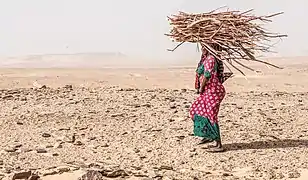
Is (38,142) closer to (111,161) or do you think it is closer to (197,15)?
(111,161)

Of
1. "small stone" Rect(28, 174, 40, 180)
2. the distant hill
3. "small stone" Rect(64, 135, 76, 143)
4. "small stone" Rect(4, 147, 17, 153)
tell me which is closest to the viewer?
"small stone" Rect(28, 174, 40, 180)

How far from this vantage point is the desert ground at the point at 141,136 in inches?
282

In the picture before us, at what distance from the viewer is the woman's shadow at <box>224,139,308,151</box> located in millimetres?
8555

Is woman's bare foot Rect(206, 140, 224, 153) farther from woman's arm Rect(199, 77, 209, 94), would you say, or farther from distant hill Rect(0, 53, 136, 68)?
distant hill Rect(0, 53, 136, 68)

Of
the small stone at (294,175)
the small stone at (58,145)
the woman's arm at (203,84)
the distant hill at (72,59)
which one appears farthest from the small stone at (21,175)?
the distant hill at (72,59)

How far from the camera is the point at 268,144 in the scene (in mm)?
8789

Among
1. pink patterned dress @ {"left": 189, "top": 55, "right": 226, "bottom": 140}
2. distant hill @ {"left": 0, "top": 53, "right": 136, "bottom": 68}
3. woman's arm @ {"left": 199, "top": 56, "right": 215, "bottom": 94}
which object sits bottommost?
distant hill @ {"left": 0, "top": 53, "right": 136, "bottom": 68}

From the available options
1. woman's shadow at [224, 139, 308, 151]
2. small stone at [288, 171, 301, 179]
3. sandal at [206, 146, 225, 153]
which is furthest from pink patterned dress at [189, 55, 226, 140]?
small stone at [288, 171, 301, 179]

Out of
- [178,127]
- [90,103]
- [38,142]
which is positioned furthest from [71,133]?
[90,103]

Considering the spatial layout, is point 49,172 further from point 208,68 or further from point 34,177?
point 208,68

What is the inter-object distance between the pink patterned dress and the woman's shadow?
454 mm

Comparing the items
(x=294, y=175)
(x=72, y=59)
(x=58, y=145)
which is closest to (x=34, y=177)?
(x=58, y=145)

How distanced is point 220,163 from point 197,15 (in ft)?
6.24

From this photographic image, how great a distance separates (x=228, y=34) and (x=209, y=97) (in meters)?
0.84
